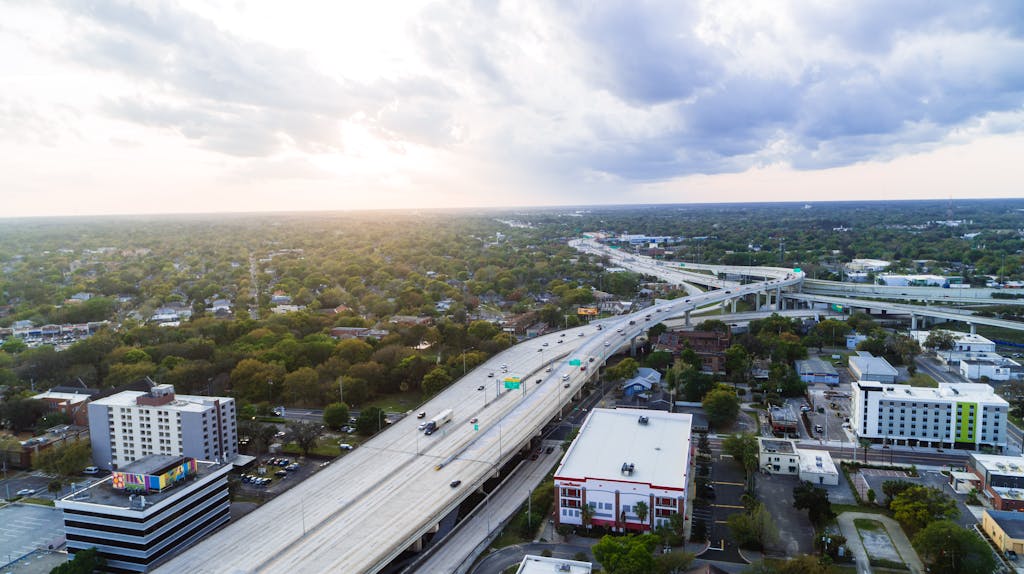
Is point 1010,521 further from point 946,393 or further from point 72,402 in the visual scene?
point 72,402

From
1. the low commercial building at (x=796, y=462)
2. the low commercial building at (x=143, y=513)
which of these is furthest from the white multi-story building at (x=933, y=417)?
the low commercial building at (x=143, y=513)

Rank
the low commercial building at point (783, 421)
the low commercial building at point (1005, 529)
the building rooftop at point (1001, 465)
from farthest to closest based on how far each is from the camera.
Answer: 1. the low commercial building at point (783, 421)
2. the building rooftop at point (1001, 465)
3. the low commercial building at point (1005, 529)

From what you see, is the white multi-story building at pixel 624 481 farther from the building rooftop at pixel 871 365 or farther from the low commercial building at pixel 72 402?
the low commercial building at pixel 72 402

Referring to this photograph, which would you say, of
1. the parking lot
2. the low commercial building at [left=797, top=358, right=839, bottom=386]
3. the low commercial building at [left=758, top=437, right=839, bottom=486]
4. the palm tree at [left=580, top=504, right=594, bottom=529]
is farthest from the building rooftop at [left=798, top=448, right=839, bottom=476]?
the parking lot

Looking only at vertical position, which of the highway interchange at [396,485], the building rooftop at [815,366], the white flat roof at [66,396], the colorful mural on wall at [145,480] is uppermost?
the colorful mural on wall at [145,480]

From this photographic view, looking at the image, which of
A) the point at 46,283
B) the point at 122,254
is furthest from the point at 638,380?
the point at 122,254

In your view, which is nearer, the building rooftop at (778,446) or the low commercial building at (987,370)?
the building rooftop at (778,446)
